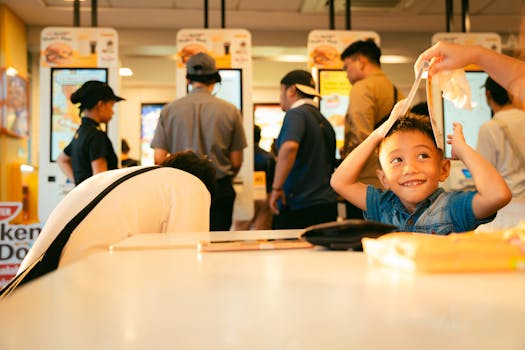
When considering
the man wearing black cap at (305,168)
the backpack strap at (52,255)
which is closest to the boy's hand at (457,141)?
the backpack strap at (52,255)

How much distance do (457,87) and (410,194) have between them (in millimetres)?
297

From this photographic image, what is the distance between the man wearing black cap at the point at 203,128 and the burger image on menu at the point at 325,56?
79.4 inches

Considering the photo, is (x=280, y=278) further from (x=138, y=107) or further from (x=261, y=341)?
(x=138, y=107)

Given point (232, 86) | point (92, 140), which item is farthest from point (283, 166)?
point (232, 86)

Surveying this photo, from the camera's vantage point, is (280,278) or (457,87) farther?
(457,87)

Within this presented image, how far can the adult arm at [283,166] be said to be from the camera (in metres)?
3.04

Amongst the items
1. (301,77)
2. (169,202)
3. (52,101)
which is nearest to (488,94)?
(301,77)

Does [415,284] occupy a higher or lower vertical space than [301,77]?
lower

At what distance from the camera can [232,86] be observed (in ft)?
16.9

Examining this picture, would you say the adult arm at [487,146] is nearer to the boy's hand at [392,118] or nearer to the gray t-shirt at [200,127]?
the gray t-shirt at [200,127]

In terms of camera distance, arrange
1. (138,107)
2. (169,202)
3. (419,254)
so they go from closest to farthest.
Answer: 1. (419,254)
2. (169,202)
3. (138,107)

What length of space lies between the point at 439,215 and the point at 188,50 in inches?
160

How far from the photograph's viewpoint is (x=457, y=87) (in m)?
1.37

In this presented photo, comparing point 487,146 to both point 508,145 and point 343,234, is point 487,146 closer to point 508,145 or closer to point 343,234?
point 508,145
